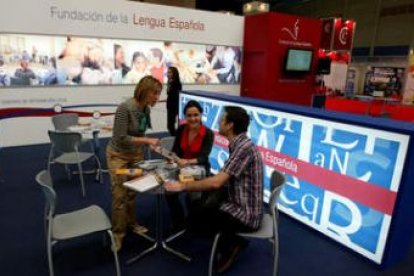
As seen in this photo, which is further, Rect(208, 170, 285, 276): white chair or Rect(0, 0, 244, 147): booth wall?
Rect(0, 0, 244, 147): booth wall

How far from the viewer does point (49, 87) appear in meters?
5.59

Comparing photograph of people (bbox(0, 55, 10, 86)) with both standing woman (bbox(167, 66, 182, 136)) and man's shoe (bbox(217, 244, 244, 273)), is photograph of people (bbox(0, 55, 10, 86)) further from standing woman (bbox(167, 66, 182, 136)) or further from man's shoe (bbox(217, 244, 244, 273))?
man's shoe (bbox(217, 244, 244, 273))

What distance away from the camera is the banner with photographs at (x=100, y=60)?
530 cm

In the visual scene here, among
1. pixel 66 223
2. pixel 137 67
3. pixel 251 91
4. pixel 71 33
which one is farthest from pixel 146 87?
pixel 251 91

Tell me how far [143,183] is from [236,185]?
647mm

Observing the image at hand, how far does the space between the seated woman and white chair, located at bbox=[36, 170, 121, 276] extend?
26.1 inches

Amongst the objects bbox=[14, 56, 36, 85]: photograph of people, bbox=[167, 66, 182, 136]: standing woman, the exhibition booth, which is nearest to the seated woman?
the exhibition booth

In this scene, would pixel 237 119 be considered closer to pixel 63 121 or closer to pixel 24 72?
pixel 63 121

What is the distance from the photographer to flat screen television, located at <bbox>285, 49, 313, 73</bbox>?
7492 millimetres

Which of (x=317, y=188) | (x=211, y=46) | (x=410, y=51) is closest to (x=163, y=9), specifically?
(x=211, y=46)

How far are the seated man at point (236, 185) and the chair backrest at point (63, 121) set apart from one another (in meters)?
2.90

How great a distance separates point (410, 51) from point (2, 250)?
45.5ft

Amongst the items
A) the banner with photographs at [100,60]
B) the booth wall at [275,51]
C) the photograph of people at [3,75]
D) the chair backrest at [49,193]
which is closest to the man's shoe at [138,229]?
the chair backrest at [49,193]

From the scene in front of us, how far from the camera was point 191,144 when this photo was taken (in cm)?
274
